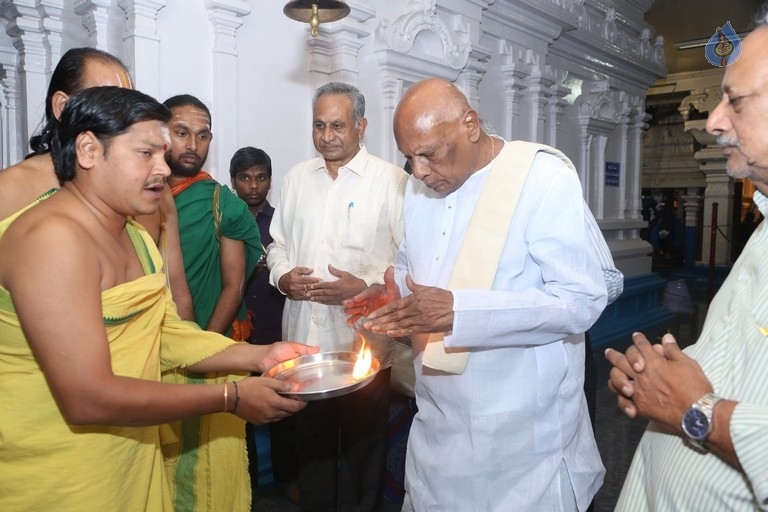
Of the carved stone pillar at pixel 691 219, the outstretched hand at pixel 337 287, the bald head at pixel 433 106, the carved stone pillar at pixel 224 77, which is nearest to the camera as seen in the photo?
the bald head at pixel 433 106

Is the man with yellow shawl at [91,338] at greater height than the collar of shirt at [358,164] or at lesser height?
lesser

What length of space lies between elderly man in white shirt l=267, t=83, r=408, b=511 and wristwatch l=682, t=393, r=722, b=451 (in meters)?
1.85

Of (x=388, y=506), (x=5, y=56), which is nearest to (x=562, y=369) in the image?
(x=388, y=506)

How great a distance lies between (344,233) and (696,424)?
2056 mm

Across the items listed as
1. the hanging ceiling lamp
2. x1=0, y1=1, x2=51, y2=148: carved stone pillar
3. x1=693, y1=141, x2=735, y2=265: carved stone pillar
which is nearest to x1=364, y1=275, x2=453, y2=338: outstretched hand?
the hanging ceiling lamp

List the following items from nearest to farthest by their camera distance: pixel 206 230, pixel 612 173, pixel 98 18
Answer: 1. pixel 206 230
2. pixel 98 18
3. pixel 612 173

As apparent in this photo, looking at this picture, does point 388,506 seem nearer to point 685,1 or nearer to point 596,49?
point 596,49

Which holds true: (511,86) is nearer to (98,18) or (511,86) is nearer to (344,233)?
(344,233)

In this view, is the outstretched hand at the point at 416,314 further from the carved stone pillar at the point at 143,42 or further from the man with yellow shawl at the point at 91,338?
the carved stone pillar at the point at 143,42

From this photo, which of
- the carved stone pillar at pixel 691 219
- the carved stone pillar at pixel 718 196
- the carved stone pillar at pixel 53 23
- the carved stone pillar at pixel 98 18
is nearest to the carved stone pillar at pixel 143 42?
the carved stone pillar at pixel 98 18

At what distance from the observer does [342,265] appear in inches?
117

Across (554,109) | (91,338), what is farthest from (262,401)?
(554,109)

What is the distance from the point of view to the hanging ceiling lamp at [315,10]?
3043mm

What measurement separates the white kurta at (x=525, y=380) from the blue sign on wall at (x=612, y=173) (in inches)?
284
